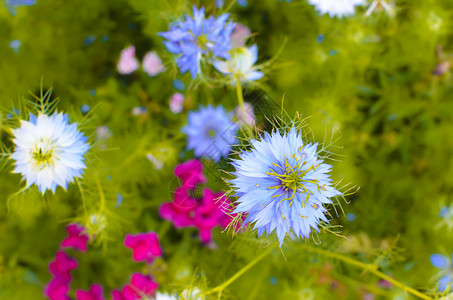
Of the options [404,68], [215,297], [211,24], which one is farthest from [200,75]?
[404,68]

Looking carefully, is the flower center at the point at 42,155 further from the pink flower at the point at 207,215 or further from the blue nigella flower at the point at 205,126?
the blue nigella flower at the point at 205,126

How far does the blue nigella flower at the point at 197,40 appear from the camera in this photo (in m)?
1.40

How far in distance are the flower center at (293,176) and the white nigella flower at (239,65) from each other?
526mm

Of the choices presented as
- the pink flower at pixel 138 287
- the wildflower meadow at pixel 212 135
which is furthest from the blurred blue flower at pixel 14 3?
the pink flower at pixel 138 287

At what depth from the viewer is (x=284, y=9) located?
7.51ft

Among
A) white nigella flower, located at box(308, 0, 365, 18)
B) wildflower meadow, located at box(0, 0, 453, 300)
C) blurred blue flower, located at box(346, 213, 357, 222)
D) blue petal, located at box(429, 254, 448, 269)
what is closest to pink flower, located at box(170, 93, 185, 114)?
wildflower meadow, located at box(0, 0, 453, 300)

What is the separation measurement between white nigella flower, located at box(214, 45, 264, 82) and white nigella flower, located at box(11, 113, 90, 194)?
55cm

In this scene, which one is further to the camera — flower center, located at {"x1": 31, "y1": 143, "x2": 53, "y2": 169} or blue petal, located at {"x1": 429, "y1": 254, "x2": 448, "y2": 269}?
blue petal, located at {"x1": 429, "y1": 254, "x2": 448, "y2": 269}

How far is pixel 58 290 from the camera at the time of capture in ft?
6.37

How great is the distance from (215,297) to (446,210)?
1438mm

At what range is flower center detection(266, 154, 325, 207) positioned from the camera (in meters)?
0.98

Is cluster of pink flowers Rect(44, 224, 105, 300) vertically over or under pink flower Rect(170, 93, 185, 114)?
under

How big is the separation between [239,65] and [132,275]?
1102 mm

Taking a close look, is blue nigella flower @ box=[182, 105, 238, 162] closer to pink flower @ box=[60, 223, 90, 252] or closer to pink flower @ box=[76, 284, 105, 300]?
pink flower @ box=[60, 223, 90, 252]
